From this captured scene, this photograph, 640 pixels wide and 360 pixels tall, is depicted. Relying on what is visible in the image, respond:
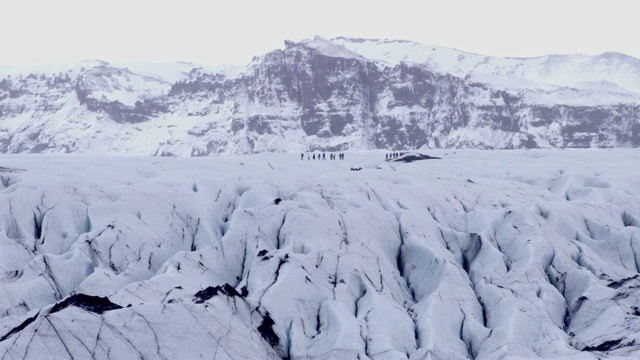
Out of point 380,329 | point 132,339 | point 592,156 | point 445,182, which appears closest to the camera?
point 132,339

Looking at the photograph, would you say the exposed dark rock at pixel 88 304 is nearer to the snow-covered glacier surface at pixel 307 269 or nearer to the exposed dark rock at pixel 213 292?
the snow-covered glacier surface at pixel 307 269

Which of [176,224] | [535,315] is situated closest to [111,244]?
[176,224]

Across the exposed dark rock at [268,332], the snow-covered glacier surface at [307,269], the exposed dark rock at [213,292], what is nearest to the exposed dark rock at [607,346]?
the snow-covered glacier surface at [307,269]

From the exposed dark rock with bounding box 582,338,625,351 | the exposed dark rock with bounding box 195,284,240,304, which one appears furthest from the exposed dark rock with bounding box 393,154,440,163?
the exposed dark rock with bounding box 195,284,240,304

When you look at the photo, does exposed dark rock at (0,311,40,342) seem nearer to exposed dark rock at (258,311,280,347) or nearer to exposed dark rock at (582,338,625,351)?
exposed dark rock at (258,311,280,347)

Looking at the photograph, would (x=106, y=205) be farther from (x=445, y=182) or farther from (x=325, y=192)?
(x=445, y=182)

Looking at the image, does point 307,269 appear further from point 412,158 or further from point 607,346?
point 412,158

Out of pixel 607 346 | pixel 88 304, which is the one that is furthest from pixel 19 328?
pixel 607 346

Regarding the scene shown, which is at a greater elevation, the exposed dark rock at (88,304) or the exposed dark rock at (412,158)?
the exposed dark rock at (88,304)
